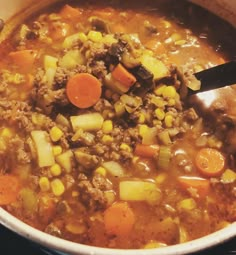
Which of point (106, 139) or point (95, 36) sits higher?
point (95, 36)

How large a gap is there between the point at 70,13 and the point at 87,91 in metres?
0.88

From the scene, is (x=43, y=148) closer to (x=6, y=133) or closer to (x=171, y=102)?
(x=6, y=133)

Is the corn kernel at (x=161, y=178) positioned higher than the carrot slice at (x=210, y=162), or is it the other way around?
the carrot slice at (x=210, y=162)

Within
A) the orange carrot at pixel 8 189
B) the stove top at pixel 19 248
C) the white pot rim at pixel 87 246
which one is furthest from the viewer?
the orange carrot at pixel 8 189

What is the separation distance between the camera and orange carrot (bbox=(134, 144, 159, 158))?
9.03 feet

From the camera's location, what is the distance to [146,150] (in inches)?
108

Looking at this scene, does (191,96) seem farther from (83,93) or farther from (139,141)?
(83,93)

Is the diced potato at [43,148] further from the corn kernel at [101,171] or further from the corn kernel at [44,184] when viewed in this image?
the corn kernel at [101,171]

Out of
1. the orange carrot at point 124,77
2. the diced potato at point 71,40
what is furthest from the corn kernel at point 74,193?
the diced potato at point 71,40

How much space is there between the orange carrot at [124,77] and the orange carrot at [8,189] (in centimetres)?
82

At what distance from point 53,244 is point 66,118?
0.97m

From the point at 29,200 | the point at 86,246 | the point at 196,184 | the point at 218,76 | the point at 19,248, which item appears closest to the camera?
the point at 86,246

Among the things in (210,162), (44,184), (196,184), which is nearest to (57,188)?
(44,184)

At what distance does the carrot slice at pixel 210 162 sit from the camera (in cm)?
275
